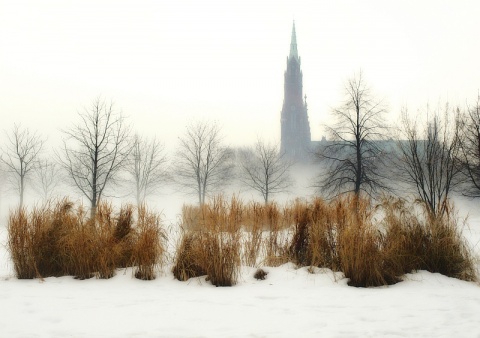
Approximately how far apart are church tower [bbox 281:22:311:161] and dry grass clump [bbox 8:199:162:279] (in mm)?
72981

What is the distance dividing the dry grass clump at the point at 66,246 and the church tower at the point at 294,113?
73.0 meters

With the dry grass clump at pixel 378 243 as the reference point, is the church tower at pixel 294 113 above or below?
above

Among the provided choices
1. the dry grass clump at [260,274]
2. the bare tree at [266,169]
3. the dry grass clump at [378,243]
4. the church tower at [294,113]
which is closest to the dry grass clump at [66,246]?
the dry grass clump at [260,274]

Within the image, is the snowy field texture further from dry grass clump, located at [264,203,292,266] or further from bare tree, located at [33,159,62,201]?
bare tree, located at [33,159,62,201]

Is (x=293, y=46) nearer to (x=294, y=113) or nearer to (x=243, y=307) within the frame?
(x=294, y=113)

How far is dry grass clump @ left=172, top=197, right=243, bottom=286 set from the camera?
468 cm

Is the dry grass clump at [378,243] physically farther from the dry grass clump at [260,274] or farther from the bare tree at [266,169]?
the bare tree at [266,169]

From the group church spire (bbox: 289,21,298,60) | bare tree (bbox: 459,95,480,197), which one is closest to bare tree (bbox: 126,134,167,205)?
bare tree (bbox: 459,95,480,197)

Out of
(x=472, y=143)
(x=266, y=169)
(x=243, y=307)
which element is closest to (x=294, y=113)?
(x=266, y=169)

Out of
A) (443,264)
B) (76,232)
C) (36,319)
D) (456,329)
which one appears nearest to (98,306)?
(36,319)

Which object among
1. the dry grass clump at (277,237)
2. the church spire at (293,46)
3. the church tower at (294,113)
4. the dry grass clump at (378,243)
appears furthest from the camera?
the church spire at (293,46)

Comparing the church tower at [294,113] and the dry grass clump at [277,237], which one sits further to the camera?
the church tower at [294,113]

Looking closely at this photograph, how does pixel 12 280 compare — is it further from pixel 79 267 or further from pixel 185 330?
pixel 185 330

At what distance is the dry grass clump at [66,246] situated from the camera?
4.95m
